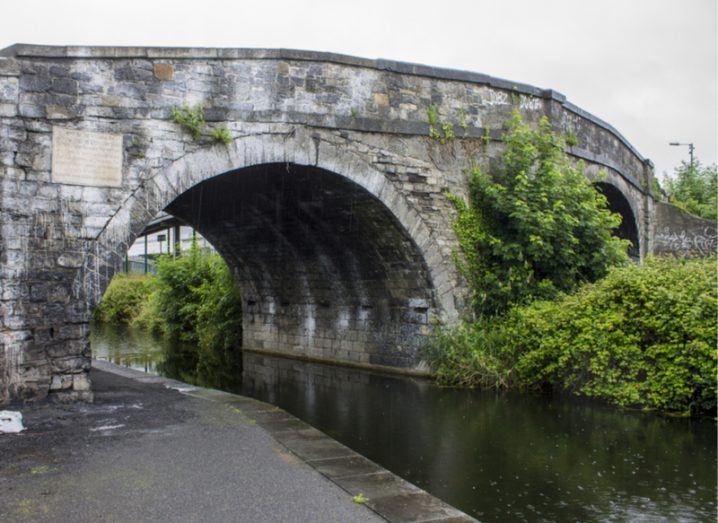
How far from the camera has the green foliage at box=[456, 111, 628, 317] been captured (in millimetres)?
10602

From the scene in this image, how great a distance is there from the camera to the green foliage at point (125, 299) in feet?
83.4

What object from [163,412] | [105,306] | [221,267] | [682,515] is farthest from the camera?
[105,306]

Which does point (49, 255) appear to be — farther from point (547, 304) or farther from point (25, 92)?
point (547, 304)

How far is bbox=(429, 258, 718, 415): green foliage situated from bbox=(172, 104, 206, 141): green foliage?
4.78 metres

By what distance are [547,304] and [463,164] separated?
2636mm

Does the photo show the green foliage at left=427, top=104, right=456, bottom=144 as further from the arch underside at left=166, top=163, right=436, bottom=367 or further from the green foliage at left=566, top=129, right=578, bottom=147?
the green foliage at left=566, top=129, right=578, bottom=147

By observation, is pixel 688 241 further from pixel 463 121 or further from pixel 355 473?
pixel 355 473

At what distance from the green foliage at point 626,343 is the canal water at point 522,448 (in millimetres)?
275

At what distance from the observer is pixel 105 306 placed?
2634 cm

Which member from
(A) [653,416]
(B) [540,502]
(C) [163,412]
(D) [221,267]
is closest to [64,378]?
(C) [163,412]

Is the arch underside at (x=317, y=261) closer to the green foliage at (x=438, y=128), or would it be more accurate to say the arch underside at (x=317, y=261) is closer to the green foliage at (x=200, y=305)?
the green foliage at (x=200, y=305)

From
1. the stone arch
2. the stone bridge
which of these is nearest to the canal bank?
the stone bridge

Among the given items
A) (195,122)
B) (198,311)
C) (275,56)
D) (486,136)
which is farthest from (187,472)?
(198,311)

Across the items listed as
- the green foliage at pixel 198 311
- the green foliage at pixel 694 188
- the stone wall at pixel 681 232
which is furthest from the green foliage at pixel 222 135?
the green foliage at pixel 694 188
